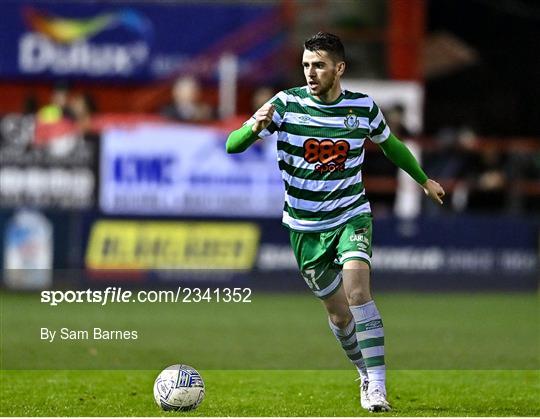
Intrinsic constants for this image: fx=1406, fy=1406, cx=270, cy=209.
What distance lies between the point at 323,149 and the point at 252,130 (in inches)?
21.0

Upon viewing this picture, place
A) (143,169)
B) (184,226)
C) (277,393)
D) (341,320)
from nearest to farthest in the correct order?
(341,320)
(277,393)
(184,226)
(143,169)

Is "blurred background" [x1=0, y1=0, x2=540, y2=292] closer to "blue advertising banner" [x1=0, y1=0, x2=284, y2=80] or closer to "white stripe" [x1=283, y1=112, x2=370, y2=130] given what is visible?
"blue advertising banner" [x1=0, y1=0, x2=284, y2=80]

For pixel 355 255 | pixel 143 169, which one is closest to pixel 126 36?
pixel 143 169

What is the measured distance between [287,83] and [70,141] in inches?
220

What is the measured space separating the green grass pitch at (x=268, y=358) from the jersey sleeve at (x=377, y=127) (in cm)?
176

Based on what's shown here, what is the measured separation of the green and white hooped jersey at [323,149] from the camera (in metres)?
9.04

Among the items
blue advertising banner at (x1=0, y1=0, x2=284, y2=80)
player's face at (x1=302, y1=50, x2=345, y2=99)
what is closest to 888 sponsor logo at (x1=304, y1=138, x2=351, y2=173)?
player's face at (x1=302, y1=50, x2=345, y2=99)

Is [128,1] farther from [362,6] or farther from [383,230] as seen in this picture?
[383,230]

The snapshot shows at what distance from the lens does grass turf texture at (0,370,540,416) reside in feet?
29.1

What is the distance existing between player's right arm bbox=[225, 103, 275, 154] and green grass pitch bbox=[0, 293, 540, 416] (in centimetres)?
167

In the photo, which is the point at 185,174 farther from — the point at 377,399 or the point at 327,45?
the point at 377,399

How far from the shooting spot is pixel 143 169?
19.1 meters

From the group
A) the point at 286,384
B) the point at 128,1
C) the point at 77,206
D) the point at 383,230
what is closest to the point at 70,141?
the point at 77,206

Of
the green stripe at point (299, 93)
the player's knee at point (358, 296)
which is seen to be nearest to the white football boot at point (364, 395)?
the player's knee at point (358, 296)
